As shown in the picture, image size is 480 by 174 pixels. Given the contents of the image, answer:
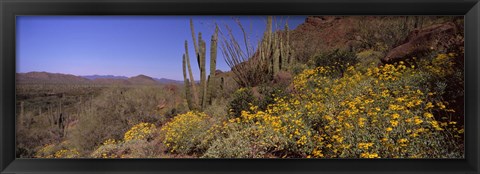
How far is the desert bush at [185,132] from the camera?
334 centimetres

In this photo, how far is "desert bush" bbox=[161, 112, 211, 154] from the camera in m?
3.34

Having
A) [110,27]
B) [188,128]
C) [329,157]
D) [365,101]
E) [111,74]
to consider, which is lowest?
[329,157]

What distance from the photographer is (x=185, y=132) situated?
133 inches

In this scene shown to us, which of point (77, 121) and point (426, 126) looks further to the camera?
point (77, 121)

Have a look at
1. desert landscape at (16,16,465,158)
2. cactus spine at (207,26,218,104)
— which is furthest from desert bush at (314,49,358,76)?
cactus spine at (207,26,218,104)

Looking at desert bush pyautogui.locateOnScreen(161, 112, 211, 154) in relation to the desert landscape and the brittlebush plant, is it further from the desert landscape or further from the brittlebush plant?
the brittlebush plant
